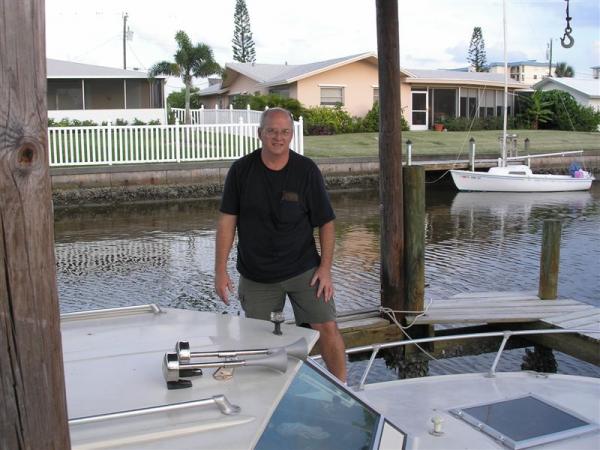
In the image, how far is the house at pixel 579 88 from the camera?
49125 mm

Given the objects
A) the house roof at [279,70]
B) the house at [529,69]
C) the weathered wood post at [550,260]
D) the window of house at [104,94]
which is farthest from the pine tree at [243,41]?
the weathered wood post at [550,260]

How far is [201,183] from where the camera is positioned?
2088 centimetres

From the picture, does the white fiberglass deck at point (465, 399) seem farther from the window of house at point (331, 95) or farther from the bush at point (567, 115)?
the bush at point (567, 115)

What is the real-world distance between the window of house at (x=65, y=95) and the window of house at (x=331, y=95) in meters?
13.2

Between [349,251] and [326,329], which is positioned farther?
[349,251]

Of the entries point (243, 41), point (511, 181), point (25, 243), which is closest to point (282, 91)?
point (511, 181)

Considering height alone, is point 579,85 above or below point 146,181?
above

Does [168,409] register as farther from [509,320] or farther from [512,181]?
[512,181]

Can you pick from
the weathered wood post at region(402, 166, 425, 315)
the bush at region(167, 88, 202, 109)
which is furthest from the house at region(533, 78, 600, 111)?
the weathered wood post at region(402, 166, 425, 315)

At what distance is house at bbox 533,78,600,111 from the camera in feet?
161

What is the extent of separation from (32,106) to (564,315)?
6.46 m

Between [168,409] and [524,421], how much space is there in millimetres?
2232

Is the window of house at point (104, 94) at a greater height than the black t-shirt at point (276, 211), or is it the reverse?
the window of house at point (104, 94)

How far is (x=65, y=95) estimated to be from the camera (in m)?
34.1
